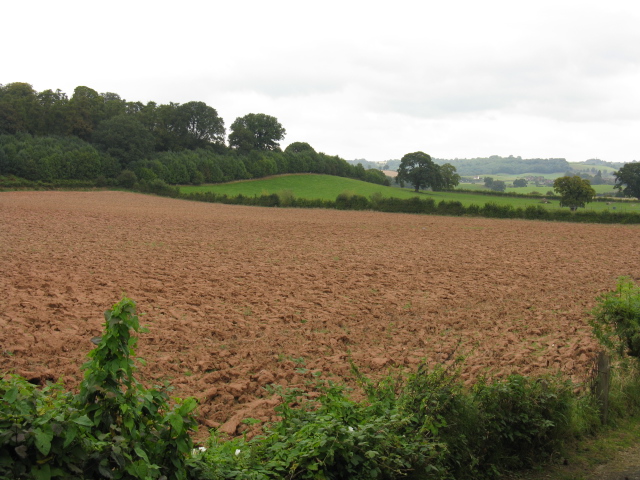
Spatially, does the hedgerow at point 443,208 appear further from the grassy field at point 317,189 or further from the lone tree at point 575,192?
the lone tree at point 575,192

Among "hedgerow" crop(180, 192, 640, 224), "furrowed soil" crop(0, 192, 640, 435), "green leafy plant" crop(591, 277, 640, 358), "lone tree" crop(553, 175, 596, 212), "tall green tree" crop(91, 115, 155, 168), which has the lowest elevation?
"furrowed soil" crop(0, 192, 640, 435)

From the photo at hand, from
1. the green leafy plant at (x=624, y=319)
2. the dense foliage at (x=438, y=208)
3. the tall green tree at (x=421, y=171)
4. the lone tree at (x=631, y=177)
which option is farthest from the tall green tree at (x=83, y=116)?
the green leafy plant at (x=624, y=319)

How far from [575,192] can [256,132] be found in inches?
2946

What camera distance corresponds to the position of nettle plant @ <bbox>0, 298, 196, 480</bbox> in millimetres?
2818

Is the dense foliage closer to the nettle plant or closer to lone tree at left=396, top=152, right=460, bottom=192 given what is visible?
lone tree at left=396, top=152, right=460, bottom=192

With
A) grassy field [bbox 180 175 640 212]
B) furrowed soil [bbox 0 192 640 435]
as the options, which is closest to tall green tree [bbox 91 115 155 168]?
grassy field [bbox 180 175 640 212]

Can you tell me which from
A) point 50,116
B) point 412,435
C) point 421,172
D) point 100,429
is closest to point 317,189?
point 421,172

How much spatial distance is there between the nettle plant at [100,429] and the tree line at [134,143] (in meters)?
84.0

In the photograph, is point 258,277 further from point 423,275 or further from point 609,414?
point 609,414

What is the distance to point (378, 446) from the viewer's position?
4023 mm

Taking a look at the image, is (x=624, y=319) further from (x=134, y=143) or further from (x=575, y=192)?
(x=134, y=143)

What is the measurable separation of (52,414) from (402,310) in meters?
11.1

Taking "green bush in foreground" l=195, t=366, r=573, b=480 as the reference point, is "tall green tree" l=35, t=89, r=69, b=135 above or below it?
above

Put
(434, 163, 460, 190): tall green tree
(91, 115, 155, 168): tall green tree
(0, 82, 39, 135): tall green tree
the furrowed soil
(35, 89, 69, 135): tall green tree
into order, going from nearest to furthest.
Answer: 1. the furrowed soil
2. (0, 82, 39, 135): tall green tree
3. (91, 115, 155, 168): tall green tree
4. (434, 163, 460, 190): tall green tree
5. (35, 89, 69, 135): tall green tree
